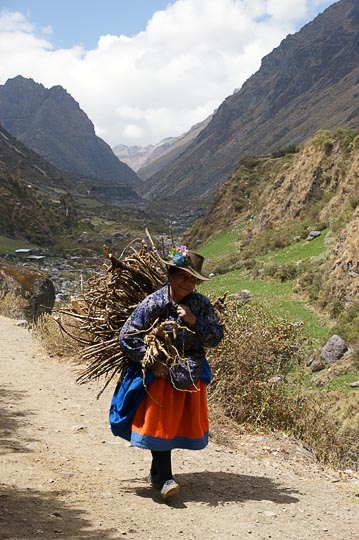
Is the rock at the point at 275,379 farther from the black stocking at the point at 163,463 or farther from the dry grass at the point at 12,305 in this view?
the dry grass at the point at 12,305

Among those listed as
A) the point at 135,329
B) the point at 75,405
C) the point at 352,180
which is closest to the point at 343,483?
the point at 135,329

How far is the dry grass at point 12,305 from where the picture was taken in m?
15.3

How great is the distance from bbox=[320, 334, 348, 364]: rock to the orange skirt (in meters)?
10.4

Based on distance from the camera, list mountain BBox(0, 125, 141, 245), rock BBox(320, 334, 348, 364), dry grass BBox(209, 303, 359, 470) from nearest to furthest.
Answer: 1. dry grass BBox(209, 303, 359, 470)
2. rock BBox(320, 334, 348, 364)
3. mountain BBox(0, 125, 141, 245)

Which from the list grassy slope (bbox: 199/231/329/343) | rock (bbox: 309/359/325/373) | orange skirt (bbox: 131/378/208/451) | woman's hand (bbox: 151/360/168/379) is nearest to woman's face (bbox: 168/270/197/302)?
woman's hand (bbox: 151/360/168/379)

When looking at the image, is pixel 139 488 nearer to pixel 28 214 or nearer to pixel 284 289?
pixel 284 289

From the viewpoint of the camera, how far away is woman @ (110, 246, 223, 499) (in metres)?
4.28

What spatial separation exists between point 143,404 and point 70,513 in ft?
2.88

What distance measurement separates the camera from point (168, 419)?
4293mm

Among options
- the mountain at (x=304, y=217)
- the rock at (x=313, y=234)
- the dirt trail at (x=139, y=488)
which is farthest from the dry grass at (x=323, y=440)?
the rock at (x=313, y=234)

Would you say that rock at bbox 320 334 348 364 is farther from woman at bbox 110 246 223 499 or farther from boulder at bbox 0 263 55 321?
woman at bbox 110 246 223 499

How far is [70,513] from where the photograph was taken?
13.1ft

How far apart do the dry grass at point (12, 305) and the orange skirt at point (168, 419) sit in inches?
451

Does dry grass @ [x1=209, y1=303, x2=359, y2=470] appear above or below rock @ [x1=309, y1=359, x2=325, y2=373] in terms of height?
above
